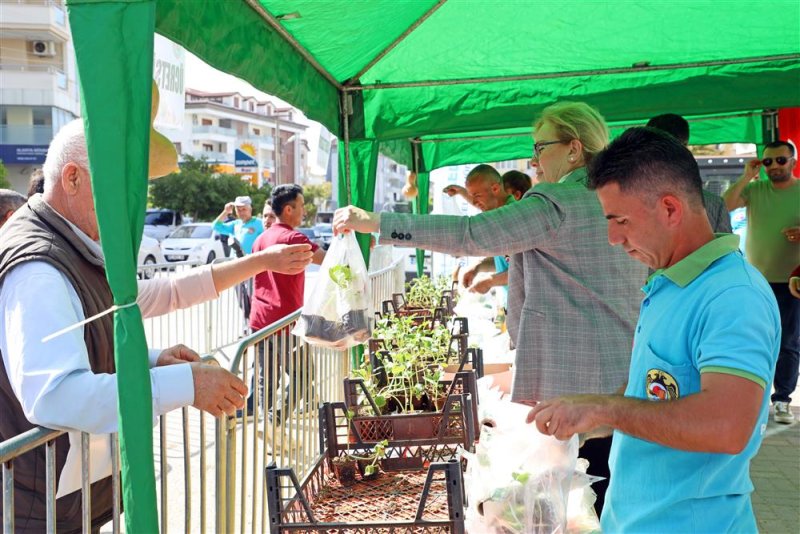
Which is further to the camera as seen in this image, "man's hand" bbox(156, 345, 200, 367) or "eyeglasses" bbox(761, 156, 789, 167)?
"eyeglasses" bbox(761, 156, 789, 167)

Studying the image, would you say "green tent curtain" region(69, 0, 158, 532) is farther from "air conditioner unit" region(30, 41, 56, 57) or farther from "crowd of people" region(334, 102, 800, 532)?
"air conditioner unit" region(30, 41, 56, 57)

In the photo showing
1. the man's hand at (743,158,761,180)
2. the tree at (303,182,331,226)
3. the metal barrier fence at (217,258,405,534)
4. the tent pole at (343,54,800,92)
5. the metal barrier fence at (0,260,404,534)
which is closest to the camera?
the metal barrier fence at (0,260,404,534)

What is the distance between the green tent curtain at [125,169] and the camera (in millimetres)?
1826

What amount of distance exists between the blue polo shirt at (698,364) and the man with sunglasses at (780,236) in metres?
4.99

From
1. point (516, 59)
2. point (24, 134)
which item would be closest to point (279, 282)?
point (516, 59)

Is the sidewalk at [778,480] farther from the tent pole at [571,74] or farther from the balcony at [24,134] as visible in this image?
the balcony at [24,134]

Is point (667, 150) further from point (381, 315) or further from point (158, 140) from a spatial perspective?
point (381, 315)

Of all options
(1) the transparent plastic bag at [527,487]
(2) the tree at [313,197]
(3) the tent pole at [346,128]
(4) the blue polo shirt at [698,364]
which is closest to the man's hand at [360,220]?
(1) the transparent plastic bag at [527,487]

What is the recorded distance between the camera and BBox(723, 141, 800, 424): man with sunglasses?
6.03 metres

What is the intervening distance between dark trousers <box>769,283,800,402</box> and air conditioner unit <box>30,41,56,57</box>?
141 ft

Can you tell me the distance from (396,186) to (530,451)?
9480cm

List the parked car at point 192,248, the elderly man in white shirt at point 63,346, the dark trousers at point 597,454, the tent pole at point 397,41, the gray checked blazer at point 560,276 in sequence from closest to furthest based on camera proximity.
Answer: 1. the elderly man in white shirt at point 63,346
2. the gray checked blazer at point 560,276
3. the dark trousers at point 597,454
4. the tent pole at point 397,41
5. the parked car at point 192,248

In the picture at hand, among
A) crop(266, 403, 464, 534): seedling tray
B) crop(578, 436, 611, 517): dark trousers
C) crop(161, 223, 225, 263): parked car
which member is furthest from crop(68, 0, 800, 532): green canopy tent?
crop(161, 223, 225, 263): parked car

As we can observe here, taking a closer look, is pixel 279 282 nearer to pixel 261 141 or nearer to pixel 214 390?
pixel 214 390
